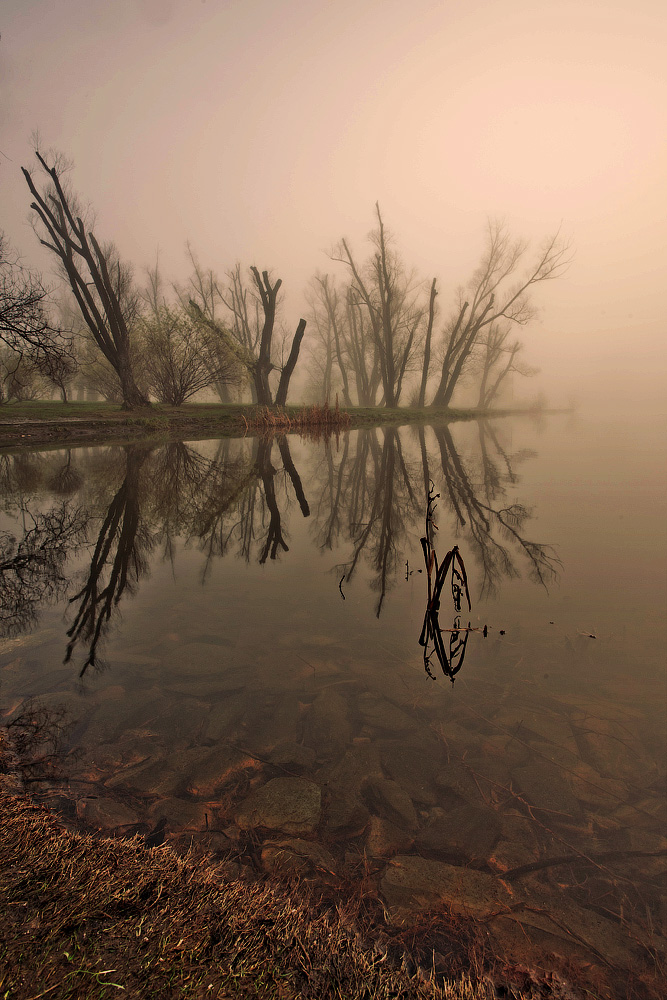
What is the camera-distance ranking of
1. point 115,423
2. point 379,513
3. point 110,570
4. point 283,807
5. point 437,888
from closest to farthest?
1. point 437,888
2. point 283,807
3. point 110,570
4. point 379,513
5. point 115,423

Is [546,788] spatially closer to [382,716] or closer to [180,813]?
[382,716]

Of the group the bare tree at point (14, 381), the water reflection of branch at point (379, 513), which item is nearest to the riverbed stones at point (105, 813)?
the water reflection of branch at point (379, 513)

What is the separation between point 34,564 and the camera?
464 centimetres

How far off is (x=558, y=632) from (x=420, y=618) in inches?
42.4

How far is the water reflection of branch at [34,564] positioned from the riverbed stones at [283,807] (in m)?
2.55

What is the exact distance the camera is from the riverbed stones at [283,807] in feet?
5.87

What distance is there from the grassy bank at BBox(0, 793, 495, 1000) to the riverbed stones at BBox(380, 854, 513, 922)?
22 cm

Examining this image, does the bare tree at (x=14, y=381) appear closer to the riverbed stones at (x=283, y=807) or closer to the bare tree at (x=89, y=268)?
the bare tree at (x=89, y=268)

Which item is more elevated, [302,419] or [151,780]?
[302,419]

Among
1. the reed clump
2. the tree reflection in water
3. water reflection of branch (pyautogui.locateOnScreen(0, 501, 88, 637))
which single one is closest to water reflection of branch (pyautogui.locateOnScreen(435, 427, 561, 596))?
the tree reflection in water

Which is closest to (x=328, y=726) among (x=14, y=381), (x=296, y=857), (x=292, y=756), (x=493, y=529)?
(x=292, y=756)

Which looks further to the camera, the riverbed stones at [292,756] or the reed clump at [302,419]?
the reed clump at [302,419]

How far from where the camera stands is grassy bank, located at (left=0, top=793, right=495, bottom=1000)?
106cm

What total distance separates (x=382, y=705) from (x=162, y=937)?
157 cm
